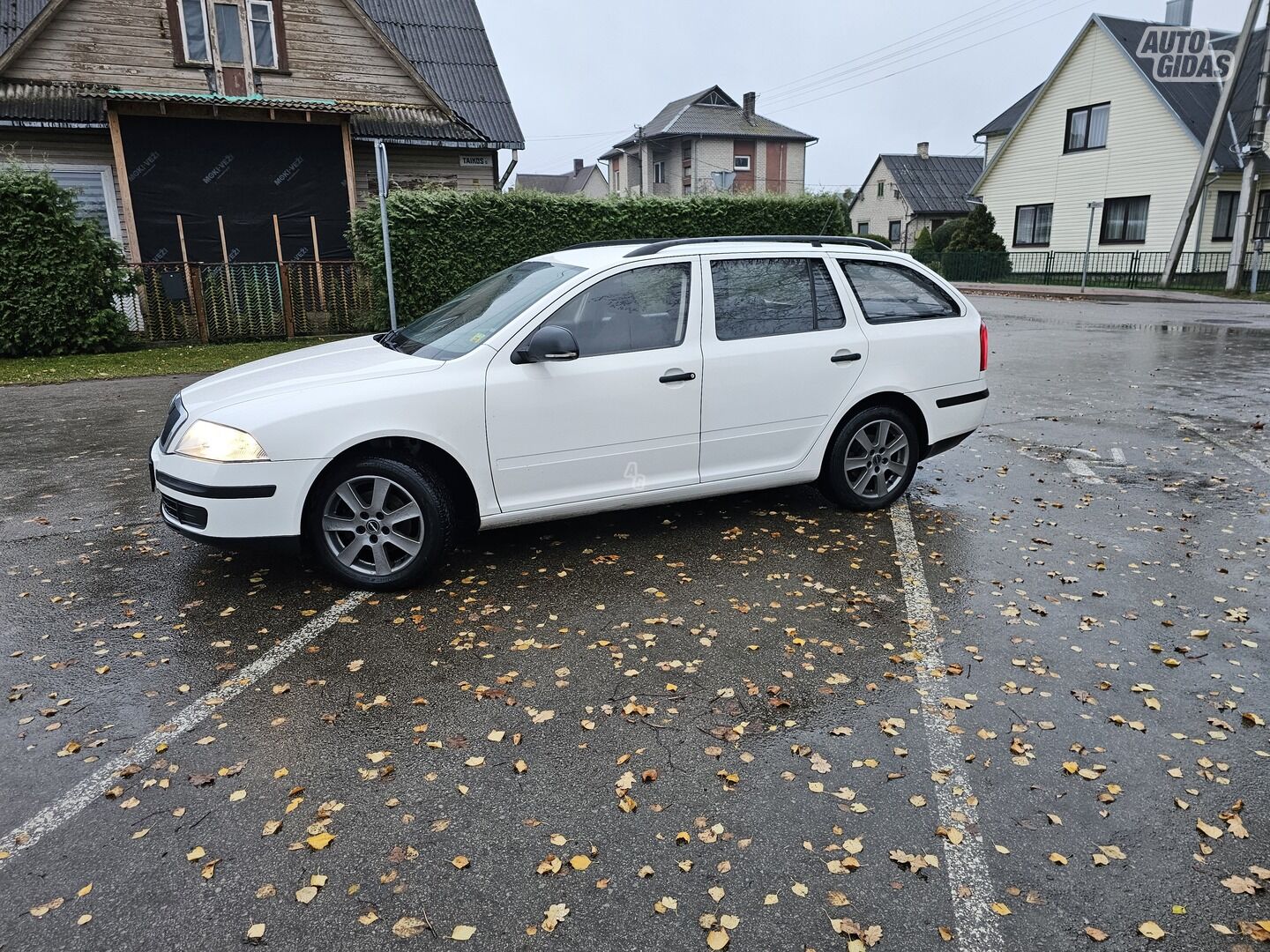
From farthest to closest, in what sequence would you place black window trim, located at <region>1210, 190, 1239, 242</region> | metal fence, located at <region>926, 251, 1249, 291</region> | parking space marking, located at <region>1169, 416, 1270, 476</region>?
black window trim, located at <region>1210, 190, 1239, 242</region> < metal fence, located at <region>926, 251, 1249, 291</region> < parking space marking, located at <region>1169, 416, 1270, 476</region>

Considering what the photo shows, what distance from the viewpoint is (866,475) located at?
6.21 meters

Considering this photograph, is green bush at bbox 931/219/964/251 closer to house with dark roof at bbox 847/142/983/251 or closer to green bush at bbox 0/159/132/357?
house with dark roof at bbox 847/142/983/251

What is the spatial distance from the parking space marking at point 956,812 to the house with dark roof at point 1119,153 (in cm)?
2957

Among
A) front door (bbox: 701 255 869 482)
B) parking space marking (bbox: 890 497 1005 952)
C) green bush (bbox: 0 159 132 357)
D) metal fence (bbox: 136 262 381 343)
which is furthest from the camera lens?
metal fence (bbox: 136 262 381 343)

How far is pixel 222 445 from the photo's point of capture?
4.50 metres

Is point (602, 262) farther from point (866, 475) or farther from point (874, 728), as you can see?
point (874, 728)

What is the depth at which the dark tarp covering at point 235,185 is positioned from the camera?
659 inches

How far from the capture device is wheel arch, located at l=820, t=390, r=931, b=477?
6034mm

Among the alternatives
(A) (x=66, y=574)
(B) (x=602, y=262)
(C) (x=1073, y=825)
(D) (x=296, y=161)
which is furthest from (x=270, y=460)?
(D) (x=296, y=161)

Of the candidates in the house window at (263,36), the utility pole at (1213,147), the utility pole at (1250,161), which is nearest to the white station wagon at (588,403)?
the house window at (263,36)

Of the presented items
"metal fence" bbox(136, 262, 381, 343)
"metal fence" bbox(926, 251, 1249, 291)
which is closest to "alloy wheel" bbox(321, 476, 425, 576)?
"metal fence" bbox(136, 262, 381, 343)

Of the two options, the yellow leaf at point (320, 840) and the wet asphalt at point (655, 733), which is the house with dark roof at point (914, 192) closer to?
the wet asphalt at point (655, 733)

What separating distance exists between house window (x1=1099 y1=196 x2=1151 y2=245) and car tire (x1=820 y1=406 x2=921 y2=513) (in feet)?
103

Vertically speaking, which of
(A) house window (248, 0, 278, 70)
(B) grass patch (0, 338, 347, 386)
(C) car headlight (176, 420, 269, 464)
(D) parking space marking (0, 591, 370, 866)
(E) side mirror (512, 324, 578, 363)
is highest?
(A) house window (248, 0, 278, 70)
